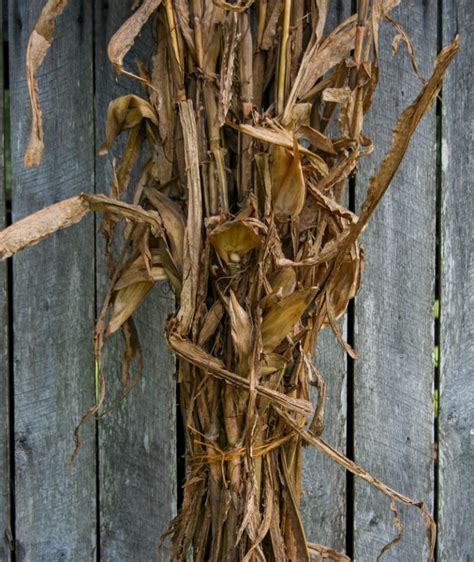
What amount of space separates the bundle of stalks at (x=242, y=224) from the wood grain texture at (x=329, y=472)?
276 millimetres

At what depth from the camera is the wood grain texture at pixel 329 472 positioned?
133cm

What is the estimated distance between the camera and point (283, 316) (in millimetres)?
976

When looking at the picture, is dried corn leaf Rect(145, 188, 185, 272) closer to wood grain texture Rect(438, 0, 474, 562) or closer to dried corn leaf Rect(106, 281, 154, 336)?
dried corn leaf Rect(106, 281, 154, 336)

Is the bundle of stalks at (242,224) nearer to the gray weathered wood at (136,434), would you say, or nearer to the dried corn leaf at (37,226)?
the dried corn leaf at (37,226)

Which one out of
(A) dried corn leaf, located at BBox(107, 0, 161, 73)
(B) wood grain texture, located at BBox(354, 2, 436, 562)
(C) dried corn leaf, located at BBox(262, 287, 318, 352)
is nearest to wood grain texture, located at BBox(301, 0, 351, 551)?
(B) wood grain texture, located at BBox(354, 2, 436, 562)

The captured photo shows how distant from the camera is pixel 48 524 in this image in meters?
1.35

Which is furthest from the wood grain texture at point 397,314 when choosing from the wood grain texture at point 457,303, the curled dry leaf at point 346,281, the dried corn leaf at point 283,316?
the dried corn leaf at point 283,316

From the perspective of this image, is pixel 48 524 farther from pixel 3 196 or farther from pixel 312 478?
pixel 3 196

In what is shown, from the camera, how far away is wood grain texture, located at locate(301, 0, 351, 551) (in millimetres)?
1333

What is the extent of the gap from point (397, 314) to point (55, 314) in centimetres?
60

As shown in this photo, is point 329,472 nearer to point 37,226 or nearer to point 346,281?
point 346,281

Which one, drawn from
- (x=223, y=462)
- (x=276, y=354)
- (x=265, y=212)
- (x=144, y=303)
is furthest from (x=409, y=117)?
(x=144, y=303)

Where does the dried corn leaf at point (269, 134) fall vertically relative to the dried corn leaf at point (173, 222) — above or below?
above

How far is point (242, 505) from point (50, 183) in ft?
2.11
